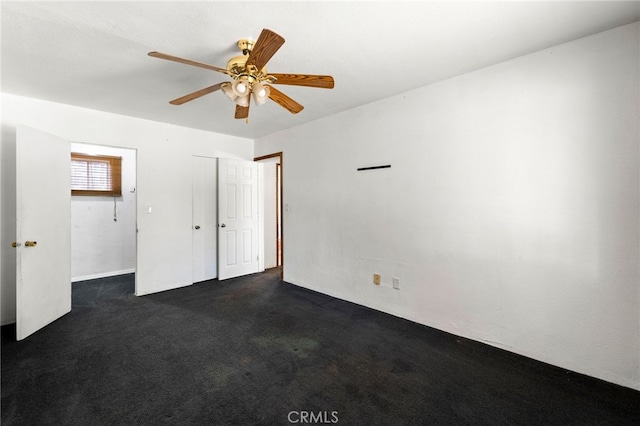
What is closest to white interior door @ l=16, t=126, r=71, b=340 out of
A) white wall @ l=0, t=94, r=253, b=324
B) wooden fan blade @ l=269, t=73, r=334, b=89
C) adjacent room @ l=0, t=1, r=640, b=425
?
adjacent room @ l=0, t=1, r=640, b=425

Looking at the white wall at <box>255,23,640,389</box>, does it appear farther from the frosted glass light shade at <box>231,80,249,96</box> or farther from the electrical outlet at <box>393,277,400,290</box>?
the frosted glass light shade at <box>231,80,249,96</box>

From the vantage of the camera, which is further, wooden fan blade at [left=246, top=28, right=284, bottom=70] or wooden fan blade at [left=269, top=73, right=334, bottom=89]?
wooden fan blade at [left=269, top=73, right=334, bottom=89]

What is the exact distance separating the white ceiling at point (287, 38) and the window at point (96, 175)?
202 cm

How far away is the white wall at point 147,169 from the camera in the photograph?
9.66 feet

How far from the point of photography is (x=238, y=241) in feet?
15.7

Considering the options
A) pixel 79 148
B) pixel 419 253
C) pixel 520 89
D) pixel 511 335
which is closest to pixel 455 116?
pixel 520 89

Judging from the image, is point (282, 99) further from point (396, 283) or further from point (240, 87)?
point (396, 283)

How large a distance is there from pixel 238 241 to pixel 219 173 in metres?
1.22

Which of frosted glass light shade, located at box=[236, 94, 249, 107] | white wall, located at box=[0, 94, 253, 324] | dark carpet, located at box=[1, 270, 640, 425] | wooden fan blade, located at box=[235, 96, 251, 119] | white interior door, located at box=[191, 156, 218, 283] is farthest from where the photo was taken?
white interior door, located at box=[191, 156, 218, 283]

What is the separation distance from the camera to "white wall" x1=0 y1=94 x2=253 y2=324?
2.94m

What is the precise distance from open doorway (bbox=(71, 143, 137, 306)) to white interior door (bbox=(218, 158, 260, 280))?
146 cm

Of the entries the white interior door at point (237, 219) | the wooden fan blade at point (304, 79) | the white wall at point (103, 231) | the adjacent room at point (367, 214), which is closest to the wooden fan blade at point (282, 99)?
the adjacent room at point (367, 214)

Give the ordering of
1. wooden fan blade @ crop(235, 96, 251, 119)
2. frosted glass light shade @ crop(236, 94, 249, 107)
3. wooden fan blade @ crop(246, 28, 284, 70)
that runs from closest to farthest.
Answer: wooden fan blade @ crop(246, 28, 284, 70), frosted glass light shade @ crop(236, 94, 249, 107), wooden fan blade @ crop(235, 96, 251, 119)

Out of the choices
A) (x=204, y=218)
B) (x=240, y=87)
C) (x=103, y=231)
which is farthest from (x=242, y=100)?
(x=103, y=231)
